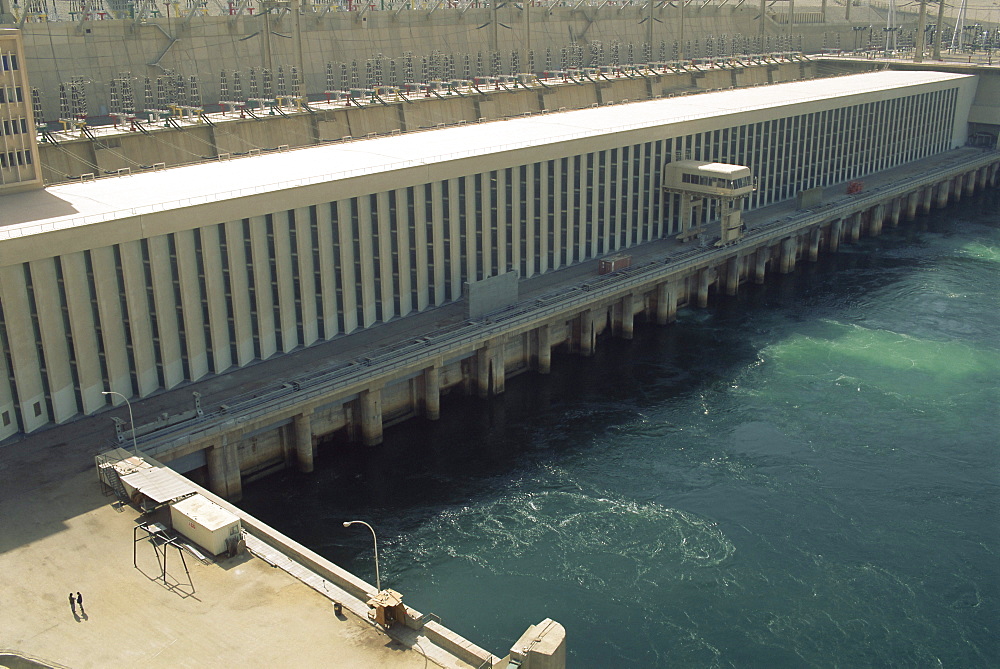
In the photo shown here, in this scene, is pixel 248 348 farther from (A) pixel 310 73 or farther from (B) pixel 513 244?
(A) pixel 310 73

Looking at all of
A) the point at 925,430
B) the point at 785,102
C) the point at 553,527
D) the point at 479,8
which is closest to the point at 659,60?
the point at 479,8

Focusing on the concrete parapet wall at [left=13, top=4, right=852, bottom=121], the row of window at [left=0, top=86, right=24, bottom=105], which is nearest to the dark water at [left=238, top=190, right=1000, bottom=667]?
the row of window at [left=0, top=86, right=24, bottom=105]

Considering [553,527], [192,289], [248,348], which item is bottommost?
[553,527]

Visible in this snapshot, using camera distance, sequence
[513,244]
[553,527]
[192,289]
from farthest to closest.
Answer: [513,244], [192,289], [553,527]

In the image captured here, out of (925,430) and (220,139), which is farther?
(220,139)

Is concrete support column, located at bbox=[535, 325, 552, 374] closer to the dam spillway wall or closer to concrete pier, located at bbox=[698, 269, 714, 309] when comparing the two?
the dam spillway wall

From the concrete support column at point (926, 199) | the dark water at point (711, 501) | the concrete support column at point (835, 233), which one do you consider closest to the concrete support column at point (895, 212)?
the concrete support column at point (926, 199)

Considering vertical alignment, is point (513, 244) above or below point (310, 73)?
below
